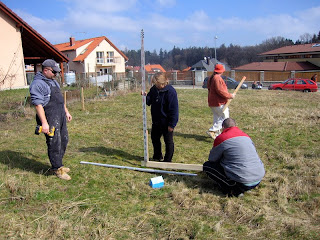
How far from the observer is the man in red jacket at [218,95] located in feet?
19.5

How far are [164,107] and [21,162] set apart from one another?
277cm

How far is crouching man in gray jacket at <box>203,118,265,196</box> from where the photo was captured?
342cm

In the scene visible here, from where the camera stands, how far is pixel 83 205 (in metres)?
3.36

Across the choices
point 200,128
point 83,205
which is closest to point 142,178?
point 83,205

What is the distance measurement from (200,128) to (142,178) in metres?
3.85

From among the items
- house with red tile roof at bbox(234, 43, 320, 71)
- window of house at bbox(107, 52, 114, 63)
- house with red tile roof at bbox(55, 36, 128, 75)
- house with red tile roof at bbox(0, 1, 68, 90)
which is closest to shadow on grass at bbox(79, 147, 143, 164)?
house with red tile roof at bbox(0, 1, 68, 90)

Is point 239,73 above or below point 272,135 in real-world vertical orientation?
above

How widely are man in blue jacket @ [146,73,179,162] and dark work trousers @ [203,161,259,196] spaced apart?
3.32ft

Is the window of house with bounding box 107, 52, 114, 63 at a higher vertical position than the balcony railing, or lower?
higher

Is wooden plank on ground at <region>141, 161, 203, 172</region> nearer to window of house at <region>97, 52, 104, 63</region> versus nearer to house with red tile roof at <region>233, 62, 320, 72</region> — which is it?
house with red tile roof at <region>233, 62, 320, 72</region>

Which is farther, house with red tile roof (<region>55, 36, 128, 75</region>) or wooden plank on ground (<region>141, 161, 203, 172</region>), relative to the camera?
house with red tile roof (<region>55, 36, 128, 75</region>)

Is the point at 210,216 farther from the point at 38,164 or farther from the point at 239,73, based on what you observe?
the point at 239,73

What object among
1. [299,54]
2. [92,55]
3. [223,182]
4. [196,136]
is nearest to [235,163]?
[223,182]

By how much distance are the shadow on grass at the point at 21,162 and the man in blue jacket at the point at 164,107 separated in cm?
202
